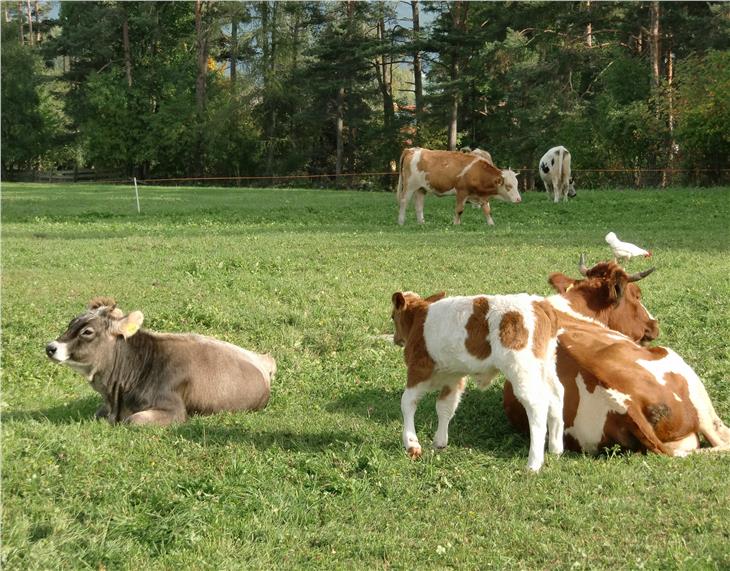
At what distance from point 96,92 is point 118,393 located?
63.3 metres

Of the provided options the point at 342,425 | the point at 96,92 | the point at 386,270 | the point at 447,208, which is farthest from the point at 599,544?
the point at 96,92

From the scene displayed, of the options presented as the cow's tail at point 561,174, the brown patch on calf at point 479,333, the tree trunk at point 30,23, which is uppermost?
the tree trunk at point 30,23

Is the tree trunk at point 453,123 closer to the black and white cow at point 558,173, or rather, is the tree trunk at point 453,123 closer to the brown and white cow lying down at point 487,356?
the black and white cow at point 558,173

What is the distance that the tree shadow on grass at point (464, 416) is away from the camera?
23.8 ft

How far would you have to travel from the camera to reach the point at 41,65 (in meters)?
75.6

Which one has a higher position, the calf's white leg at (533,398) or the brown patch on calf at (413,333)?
the brown patch on calf at (413,333)

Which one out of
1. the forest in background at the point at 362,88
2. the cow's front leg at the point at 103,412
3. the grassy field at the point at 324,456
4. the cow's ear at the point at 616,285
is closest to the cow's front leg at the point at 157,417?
the grassy field at the point at 324,456

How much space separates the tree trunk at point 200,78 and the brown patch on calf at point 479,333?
59.6 m

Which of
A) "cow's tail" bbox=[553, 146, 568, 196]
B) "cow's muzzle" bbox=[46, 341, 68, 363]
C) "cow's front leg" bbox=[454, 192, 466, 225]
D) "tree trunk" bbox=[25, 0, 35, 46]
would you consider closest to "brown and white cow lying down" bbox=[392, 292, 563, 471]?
A: "cow's muzzle" bbox=[46, 341, 68, 363]

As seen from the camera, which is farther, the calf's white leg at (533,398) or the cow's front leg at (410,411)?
the cow's front leg at (410,411)

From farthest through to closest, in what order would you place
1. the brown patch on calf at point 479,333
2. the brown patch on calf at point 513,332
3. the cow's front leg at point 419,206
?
the cow's front leg at point 419,206, the brown patch on calf at point 479,333, the brown patch on calf at point 513,332

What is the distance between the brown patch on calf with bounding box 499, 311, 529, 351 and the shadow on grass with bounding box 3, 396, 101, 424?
13.3 ft

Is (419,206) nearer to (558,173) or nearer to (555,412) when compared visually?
(558,173)

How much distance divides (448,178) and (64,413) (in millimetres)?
16317
